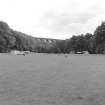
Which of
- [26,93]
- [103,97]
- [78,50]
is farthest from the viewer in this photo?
[78,50]

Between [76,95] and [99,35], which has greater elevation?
[99,35]

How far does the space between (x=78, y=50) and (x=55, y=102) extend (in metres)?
75.9

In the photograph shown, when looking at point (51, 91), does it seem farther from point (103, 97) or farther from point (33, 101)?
point (103, 97)

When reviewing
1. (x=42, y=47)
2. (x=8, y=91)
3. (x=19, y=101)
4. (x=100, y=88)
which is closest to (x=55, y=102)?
(x=19, y=101)

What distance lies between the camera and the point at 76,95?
5.29m

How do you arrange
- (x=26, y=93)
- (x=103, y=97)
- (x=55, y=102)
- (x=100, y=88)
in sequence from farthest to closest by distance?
(x=100, y=88) → (x=26, y=93) → (x=103, y=97) → (x=55, y=102)

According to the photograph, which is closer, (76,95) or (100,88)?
(76,95)

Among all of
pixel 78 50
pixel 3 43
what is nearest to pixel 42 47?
pixel 78 50

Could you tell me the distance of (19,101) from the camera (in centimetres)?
464

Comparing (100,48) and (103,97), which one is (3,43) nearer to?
(100,48)

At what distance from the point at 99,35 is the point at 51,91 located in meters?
51.8

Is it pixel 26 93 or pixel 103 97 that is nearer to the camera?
pixel 103 97

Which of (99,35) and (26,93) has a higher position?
(99,35)

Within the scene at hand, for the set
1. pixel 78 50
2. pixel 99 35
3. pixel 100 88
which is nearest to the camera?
pixel 100 88
